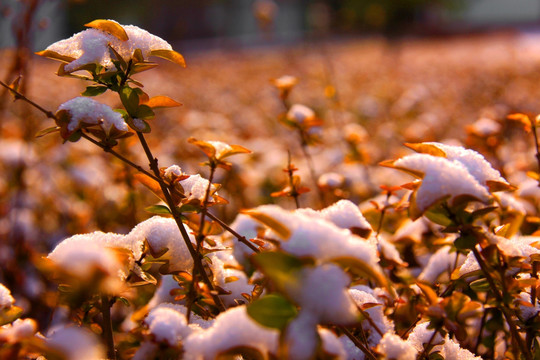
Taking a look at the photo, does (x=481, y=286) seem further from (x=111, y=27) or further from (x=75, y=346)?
(x=111, y=27)

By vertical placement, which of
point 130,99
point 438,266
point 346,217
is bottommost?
point 438,266

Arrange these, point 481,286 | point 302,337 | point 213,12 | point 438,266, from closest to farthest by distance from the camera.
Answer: point 302,337, point 481,286, point 438,266, point 213,12

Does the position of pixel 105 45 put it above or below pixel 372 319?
above

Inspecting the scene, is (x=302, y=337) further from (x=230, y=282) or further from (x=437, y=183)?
(x=230, y=282)

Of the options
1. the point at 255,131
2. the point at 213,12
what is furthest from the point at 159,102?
the point at 213,12

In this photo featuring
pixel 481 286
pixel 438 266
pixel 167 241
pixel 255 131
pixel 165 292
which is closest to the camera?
pixel 481 286

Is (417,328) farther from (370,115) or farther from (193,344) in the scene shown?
(370,115)

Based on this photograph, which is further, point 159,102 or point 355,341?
point 159,102
